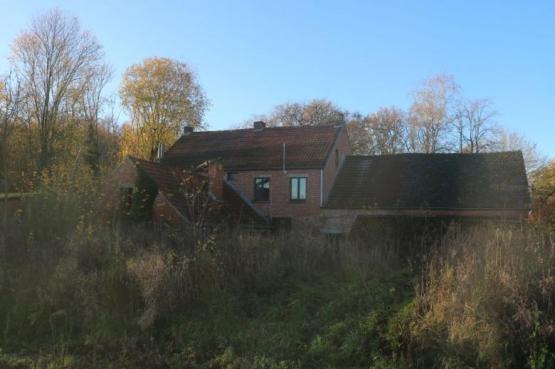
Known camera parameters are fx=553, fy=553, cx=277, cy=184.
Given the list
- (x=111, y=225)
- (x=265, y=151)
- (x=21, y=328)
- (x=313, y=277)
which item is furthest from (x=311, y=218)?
(x=21, y=328)

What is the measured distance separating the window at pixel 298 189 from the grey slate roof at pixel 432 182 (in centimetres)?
164

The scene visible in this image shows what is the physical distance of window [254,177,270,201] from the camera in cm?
3312

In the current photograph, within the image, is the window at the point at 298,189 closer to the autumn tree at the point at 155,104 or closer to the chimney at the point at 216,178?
the chimney at the point at 216,178

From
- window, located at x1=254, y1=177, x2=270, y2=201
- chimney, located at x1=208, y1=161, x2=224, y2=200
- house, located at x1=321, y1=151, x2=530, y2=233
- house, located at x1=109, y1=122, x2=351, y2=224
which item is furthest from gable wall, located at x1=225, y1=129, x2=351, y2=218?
chimney, located at x1=208, y1=161, x2=224, y2=200

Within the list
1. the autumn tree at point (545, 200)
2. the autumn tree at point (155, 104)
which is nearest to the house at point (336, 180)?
the autumn tree at point (545, 200)

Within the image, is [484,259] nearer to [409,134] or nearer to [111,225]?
[111,225]

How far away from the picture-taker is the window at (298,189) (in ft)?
107

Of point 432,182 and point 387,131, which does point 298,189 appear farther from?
point 387,131

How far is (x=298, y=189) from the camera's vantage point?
32.7 metres

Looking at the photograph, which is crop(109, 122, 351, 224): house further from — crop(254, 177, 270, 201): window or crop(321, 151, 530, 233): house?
crop(321, 151, 530, 233): house

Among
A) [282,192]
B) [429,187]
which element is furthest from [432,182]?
[282,192]

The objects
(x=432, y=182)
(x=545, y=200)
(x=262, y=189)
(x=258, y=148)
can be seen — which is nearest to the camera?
(x=545, y=200)

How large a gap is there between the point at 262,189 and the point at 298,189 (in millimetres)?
2226

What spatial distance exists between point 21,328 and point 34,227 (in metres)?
3.99
